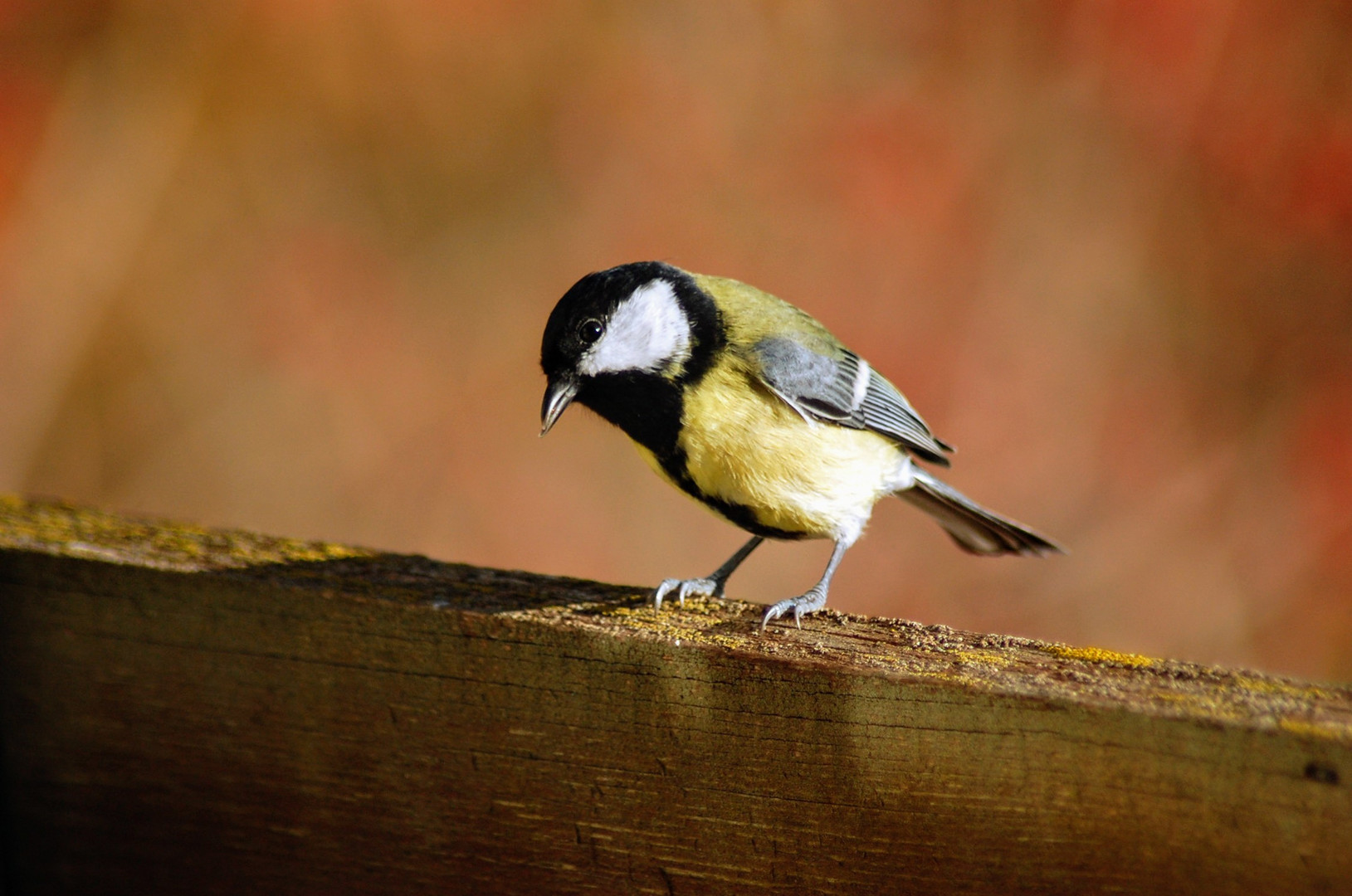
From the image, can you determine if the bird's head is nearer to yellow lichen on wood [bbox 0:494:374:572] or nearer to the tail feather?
yellow lichen on wood [bbox 0:494:374:572]

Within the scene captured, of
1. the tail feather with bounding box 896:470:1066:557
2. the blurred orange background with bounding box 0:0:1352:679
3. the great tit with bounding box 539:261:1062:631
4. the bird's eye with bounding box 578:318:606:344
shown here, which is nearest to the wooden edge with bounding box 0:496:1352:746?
the great tit with bounding box 539:261:1062:631

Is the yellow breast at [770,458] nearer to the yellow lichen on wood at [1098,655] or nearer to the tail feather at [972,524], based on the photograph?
the tail feather at [972,524]

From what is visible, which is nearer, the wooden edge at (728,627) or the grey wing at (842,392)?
the wooden edge at (728,627)

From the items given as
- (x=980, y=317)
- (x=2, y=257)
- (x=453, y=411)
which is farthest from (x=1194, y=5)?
(x=2, y=257)

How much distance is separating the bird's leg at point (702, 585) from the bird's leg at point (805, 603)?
151mm

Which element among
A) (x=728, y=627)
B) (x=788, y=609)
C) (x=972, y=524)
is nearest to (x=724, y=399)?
(x=788, y=609)

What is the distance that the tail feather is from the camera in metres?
2.52

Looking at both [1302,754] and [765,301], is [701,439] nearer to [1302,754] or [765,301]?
[765,301]

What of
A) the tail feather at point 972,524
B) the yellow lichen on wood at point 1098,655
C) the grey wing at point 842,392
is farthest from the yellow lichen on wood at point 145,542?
the tail feather at point 972,524

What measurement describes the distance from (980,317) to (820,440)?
157 centimetres

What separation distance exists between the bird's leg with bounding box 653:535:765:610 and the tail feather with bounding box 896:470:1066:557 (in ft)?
1.46

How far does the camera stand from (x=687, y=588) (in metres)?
2.02

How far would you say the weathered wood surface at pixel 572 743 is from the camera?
102 cm

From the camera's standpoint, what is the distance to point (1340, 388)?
10.3 ft
